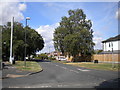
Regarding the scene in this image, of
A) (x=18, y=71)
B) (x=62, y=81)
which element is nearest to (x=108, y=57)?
(x=18, y=71)

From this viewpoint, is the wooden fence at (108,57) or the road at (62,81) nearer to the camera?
the road at (62,81)

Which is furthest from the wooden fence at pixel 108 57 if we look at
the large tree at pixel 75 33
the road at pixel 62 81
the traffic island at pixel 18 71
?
the road at pixel 62 81

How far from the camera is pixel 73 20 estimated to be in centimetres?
5900

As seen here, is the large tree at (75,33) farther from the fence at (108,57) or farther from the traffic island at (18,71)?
the traffic island at (18,71)

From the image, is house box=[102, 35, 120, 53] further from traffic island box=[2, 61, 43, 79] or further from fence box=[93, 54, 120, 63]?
traffic island box=[2, 61, 43, 79]

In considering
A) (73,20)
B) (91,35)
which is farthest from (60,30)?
(91,35)

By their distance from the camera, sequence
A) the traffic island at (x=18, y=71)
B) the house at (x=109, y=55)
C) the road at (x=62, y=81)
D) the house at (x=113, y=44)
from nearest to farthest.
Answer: the road at (x=62, y=81), the traffic island at (x=18, y=71), the house at (x=109, y=55), the house at (x=113, y=44)

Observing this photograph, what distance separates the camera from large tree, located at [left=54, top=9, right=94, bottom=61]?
52344 mm

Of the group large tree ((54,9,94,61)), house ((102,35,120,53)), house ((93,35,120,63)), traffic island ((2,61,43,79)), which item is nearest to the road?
traffic island ((2,61,43,79))

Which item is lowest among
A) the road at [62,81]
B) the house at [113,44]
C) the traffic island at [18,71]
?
the traffic island at [18,71]

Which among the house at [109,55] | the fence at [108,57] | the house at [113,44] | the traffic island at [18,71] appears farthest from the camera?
the house at [113,44]

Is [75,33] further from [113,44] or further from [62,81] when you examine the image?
[62,81]

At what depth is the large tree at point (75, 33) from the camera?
5234 cm

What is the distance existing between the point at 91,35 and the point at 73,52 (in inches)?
353
